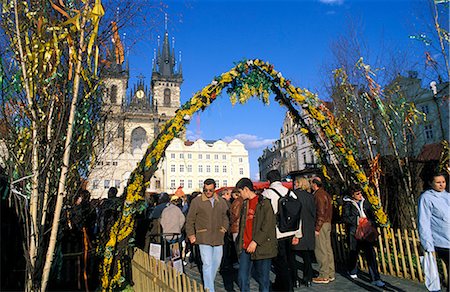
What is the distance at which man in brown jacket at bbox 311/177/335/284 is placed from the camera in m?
6.04

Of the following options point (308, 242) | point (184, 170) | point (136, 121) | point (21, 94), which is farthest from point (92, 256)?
point (136, 121)

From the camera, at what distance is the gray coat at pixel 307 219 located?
5621mm

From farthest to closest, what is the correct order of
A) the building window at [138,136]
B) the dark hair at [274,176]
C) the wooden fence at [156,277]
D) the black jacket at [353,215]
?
1. the building window at [138,136]
2. the black jacket at [353,215]
3. the dark hair at [274,176]
4. the wooden fence at [156,277]

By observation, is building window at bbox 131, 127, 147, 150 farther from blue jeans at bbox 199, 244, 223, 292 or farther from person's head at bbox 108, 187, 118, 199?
blue jeans at bbox 199, 244, 223, 292

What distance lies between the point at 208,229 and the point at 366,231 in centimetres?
284

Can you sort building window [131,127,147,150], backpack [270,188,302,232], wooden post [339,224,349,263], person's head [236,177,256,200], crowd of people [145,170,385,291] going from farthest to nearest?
building window [131,127,147,150] < wooden post [339,224,349,263] < backpack [270,188,302,232] < person's head [236,177,256,200] < crowd of people [145,170,385,291]

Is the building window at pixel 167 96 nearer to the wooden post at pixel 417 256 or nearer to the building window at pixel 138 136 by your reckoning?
the building window at pixel 138 136

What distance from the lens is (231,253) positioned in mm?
8039

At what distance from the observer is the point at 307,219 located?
18.9 ft

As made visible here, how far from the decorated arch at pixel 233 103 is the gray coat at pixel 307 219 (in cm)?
168

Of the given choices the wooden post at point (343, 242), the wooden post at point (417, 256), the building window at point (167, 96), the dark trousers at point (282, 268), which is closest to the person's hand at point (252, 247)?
the dark trousers at point (282, 268)

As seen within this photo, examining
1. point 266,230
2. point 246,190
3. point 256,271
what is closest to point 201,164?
point 246,190

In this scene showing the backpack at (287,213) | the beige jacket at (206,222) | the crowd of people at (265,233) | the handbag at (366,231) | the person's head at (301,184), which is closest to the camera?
the crowd of people at (265,233)

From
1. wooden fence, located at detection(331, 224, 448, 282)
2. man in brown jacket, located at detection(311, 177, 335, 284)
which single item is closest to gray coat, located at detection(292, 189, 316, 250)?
man in brown jacket, located at detection(311, 177, 335, 284)
